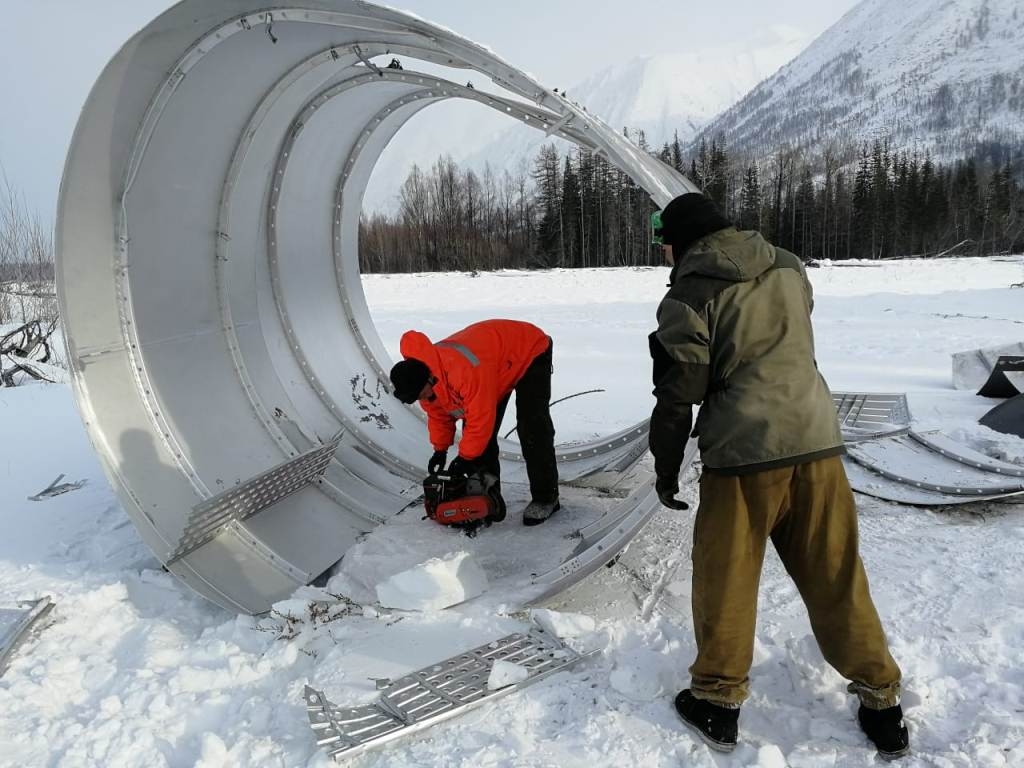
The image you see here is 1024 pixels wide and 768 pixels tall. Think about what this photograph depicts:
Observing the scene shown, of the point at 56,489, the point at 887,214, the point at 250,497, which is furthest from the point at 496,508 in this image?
the point at 887,214

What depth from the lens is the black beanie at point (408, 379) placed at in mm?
3926

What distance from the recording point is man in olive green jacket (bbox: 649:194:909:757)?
2.34m

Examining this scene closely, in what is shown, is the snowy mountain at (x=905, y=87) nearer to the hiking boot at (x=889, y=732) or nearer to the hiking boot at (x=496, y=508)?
the hiking boot at (x=496, y=508)

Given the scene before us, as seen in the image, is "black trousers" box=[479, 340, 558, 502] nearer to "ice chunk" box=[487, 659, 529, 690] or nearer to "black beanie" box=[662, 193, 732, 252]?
"ice chunk" box=[487, 659, 529, 690]

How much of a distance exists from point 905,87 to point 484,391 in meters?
114

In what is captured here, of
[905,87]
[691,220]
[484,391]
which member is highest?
[905,87]

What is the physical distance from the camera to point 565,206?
3675 cm

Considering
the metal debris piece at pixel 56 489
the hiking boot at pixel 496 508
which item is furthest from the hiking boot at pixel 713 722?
the metal debris piece at pixel 56 489

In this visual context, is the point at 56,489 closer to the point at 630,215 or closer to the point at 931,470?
the point at 931,470

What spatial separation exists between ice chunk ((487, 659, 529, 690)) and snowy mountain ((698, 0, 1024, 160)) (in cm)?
8146

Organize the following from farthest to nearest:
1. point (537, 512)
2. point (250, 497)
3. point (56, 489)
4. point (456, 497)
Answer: point (56, 489) → point (537, 512) → point (456, 497) → point (250, 497)

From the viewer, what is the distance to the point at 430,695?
2814 millimetres

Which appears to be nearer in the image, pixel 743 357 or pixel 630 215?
pixel 743 357

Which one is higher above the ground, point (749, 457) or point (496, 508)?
point (749, 457)
